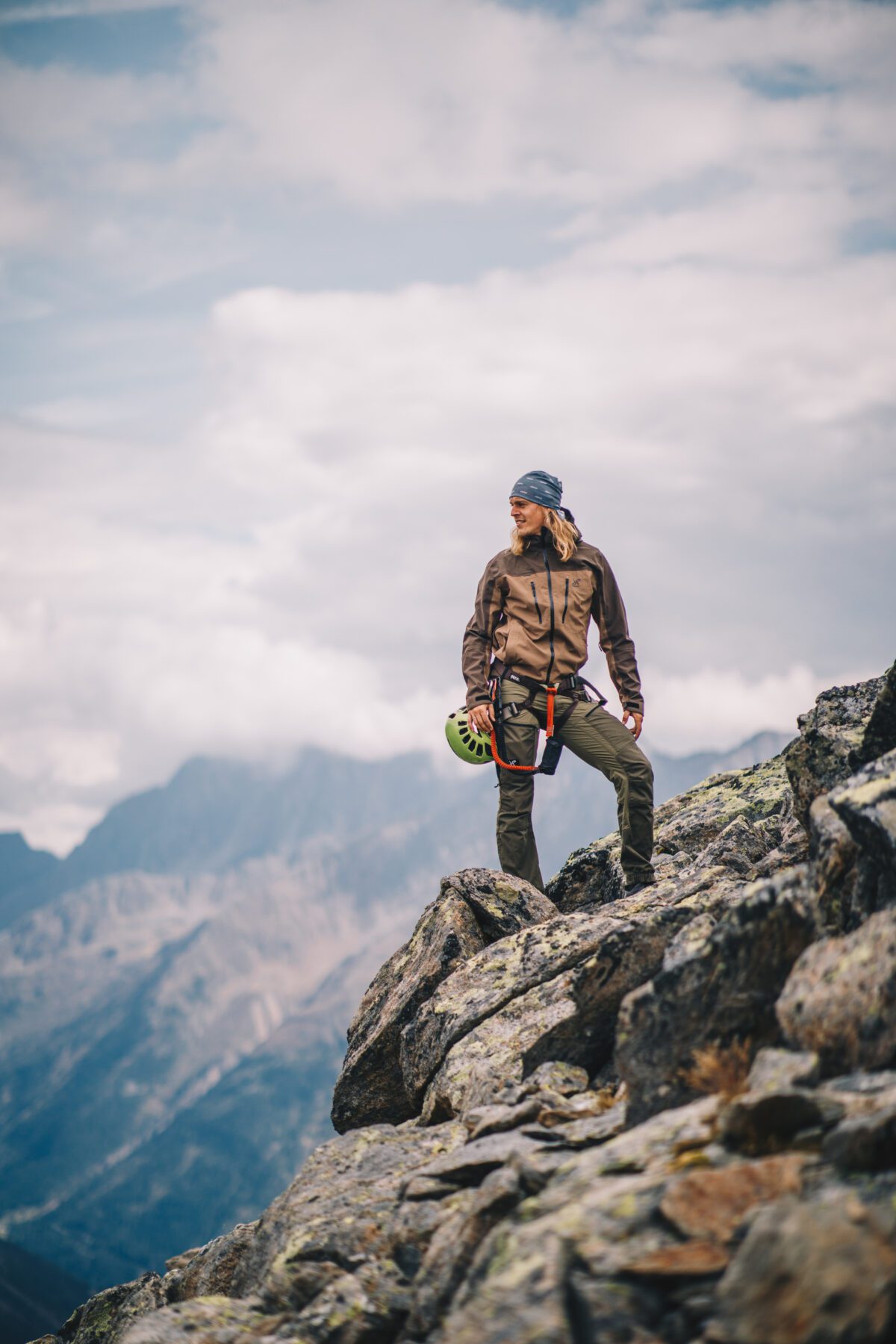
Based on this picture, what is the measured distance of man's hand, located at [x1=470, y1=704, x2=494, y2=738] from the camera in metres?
15.5

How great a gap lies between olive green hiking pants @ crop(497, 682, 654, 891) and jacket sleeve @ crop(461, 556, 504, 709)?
1.28 feet

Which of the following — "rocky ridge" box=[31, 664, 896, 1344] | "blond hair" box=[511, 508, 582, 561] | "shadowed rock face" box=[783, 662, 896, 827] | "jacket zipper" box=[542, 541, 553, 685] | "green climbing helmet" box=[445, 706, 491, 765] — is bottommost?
"rocky ridge" box=[31, 664, 896, 1344]

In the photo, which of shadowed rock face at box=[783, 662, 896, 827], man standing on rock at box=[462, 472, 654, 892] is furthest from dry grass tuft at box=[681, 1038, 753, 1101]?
Answer: man standing on rock at box=[462, 472, 654, 892]

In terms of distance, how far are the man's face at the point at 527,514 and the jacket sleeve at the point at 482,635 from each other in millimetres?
692

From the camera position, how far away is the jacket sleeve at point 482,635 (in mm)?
15648

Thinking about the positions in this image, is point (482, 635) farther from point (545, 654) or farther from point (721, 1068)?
point (721, 1068)

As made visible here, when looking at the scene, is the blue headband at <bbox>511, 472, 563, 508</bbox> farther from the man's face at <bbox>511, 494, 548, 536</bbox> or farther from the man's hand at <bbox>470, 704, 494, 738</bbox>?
the man's hand at <bbox>470, 704, 494, 738</bbox>

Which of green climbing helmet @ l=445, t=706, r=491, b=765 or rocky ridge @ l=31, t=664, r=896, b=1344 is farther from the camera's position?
green climbing helmet @ l=445, t=706, r=491, b=765

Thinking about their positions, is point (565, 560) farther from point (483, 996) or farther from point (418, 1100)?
point (418, 1100)

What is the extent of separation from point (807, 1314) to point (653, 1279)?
1.00m

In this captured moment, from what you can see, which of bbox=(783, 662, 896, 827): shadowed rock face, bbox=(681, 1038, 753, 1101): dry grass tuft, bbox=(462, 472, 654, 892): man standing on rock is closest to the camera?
bbox=(681, 1038, 753, 1101): dry grass tuft

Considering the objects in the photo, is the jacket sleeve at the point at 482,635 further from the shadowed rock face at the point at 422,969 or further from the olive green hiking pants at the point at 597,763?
the shadowed rock face at the point at 422,969

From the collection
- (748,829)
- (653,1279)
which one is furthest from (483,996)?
(653,1279)

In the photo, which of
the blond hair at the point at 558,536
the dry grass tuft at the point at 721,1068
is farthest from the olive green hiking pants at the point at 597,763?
the dry grass tuft at the point at 721,1068
